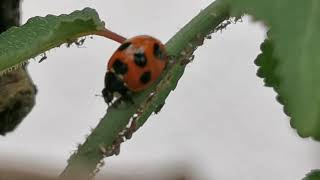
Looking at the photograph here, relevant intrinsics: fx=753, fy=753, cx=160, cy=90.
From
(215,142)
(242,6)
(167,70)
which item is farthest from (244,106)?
(242,6)

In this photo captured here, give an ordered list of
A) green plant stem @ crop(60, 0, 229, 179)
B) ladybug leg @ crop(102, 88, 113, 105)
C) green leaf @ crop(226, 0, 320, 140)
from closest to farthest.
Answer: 1. green leaf @ crop(226, 0, 320, 140)
2. green plant stem @ crop(60, 0, 229, 179)
3. ladybug leg @ crop(102, 88, 113, 105)

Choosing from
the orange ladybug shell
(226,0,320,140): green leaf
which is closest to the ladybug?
the orange ladybug shell

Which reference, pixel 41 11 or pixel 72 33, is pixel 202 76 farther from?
pixel 72 33

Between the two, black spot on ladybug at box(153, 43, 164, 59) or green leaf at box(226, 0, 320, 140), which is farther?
black spot on ladybug at box(153, 43, 164, 59)

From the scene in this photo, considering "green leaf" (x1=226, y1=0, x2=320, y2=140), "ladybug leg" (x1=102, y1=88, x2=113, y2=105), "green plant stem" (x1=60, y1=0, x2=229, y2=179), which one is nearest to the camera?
"green leaf" (x1=226, y1=0, x2=320, y2=140)

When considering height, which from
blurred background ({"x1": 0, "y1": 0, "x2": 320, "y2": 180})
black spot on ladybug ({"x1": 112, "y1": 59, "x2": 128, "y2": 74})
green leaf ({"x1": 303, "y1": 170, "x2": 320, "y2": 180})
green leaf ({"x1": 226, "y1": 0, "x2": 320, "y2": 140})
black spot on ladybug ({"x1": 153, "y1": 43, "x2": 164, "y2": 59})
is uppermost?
blurred background ({"x1": 0, "y1": 0, "x2": 320, "y2": 180})

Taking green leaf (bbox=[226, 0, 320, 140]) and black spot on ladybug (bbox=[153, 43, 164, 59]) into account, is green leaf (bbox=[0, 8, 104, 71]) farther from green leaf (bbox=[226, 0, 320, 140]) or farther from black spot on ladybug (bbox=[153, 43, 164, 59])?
green leaf (bbox=[226, 0, 320, 140])

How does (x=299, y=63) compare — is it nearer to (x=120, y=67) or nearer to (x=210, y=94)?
(x=120, y=67)
